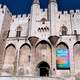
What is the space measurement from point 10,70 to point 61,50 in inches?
338

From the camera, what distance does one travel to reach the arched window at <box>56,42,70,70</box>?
1085 inches

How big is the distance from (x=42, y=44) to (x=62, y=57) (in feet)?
13.2

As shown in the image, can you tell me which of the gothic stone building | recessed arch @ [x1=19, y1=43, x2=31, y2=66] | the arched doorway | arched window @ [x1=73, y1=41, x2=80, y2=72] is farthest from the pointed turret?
recessed arch @ [x1=19, y1=43, x2=31, y2=66]

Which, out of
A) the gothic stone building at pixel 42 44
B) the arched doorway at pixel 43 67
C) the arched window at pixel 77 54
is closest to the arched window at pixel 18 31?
the gothic stone building at pixel 42 44

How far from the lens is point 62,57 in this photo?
28.3 meters

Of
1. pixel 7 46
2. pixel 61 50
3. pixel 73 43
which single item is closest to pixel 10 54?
pixel 7 46

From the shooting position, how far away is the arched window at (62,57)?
90.4 feet

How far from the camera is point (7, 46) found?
3086cm

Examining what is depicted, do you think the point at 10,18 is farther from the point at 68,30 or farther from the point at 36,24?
the point at 68,30

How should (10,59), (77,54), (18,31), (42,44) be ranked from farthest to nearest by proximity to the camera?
(18,31)
(42,44)
(10,59)
(77,54)

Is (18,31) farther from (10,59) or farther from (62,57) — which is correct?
(62,57)

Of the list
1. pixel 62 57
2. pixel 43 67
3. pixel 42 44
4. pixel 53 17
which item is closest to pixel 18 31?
pixel 42 44

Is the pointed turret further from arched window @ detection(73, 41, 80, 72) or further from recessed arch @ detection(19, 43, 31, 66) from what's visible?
recessed arch @ detection(19, 43, 31, 66)

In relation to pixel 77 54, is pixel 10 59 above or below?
below
